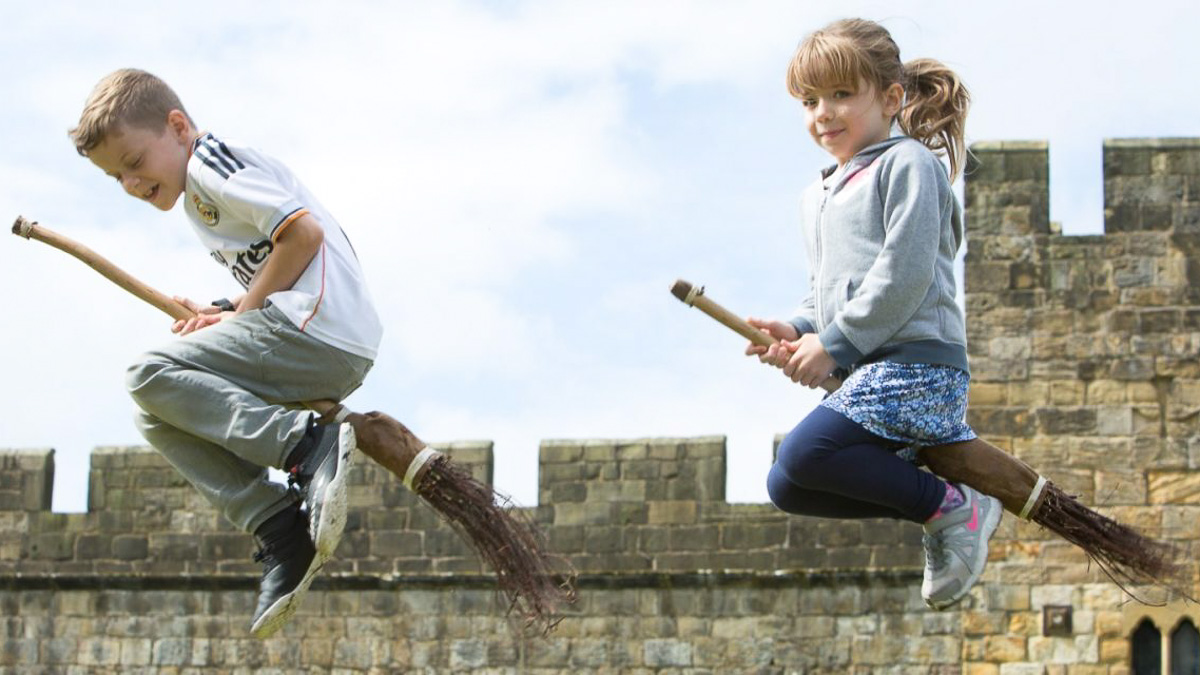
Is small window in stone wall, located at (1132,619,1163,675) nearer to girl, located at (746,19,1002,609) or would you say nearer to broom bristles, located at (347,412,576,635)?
girl, located at (746,19,1002,609)

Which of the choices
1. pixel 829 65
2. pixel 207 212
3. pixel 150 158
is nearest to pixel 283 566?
pixel 207 212

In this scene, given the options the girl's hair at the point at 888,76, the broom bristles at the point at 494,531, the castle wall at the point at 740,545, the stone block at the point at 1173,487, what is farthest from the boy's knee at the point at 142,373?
the stone block at the point at 1173,487

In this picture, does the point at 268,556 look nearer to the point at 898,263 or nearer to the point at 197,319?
the point at 197,319

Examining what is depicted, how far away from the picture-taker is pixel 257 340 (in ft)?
18.9

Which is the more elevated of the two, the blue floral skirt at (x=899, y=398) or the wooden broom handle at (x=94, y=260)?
the wooden broom handle at (x=94, y=260)

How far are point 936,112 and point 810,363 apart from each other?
69 cm

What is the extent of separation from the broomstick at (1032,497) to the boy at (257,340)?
845 mm

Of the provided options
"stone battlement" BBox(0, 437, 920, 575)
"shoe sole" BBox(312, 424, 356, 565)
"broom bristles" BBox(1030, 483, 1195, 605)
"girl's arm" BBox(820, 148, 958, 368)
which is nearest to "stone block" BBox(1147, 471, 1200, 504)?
"stone battlement" BBox(0, 437, 920, 575)

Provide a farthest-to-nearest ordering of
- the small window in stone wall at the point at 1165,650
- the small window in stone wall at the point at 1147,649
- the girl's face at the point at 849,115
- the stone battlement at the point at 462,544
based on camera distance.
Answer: the stone battlement at the point at 462,544 → the small window in stone wall at the point at 1147,649 → the small window in stone wall at the point at 1165,650 → the girl's face at the point at 849,115

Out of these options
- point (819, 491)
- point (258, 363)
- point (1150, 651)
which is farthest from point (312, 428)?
point (1150, 651)

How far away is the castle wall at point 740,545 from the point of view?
48.5 feet

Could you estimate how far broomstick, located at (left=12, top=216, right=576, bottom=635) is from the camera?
5742 mm

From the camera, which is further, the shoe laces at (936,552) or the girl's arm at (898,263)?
the shoe laces at (936,552)

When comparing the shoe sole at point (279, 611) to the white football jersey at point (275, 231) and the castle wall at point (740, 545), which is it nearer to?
the white football jersey at point (275, 231)
